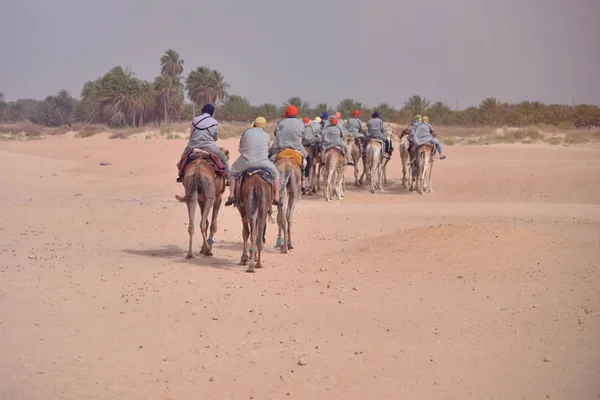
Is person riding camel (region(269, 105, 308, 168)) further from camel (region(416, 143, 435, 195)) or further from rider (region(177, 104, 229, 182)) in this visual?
camel (region(416, 143, 435, 195))

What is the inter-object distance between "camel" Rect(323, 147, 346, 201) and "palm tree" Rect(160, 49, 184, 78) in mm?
70096

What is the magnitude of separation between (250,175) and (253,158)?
28cm

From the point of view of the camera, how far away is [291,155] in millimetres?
14930

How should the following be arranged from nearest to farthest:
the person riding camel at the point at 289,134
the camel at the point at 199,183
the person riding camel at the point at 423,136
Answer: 1. the camel at the point at 199,183
2. the person riding camel at the point at 289,134
3. the person riding camel at the point at 423,136

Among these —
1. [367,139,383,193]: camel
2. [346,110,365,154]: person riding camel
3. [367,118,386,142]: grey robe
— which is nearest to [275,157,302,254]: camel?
[367,139,383,193]: camel

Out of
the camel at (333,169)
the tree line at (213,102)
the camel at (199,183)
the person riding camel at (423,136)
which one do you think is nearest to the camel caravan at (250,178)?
the camel at (199,183)

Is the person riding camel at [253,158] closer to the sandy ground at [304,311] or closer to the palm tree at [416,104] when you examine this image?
the sandy ground at [304,311]

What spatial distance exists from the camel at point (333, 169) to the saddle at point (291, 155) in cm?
882

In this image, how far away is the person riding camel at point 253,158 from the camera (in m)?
12.9

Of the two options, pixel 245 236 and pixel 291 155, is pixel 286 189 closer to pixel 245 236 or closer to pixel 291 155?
pixel 291 155

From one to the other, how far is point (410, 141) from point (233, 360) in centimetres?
1935

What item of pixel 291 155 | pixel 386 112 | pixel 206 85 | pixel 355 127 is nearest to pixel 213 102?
pixel 206 85

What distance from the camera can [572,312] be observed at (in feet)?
32.4

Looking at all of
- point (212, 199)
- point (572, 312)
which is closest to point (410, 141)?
point (212, 199)
